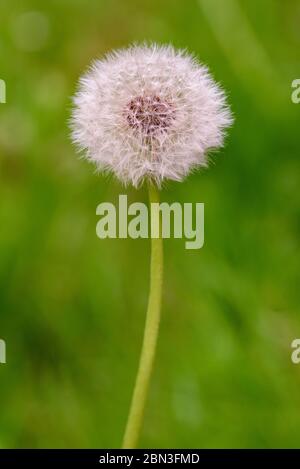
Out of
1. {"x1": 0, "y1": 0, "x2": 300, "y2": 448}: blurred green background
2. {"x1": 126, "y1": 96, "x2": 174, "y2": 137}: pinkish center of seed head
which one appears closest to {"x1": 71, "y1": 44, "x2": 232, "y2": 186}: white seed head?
{"x1": 126, "y1": 96, "x2": 174, "y2": 137}: pinkish center of seed head

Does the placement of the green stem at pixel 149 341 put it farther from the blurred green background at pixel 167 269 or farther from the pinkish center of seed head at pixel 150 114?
the blurred green background at pixel 167 269

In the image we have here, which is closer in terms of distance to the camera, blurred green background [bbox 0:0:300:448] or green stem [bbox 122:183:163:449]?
green stem [bbox 122:183:163:449]

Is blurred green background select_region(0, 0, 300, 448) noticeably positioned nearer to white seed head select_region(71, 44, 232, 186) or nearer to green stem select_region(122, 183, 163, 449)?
white seed head select_region(71, 44, 232, 186)

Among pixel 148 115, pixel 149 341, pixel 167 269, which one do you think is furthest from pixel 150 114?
pixel 167 269

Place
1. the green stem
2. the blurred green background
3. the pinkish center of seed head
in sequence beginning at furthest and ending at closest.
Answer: the blurred green background, the pinkish center of seed head, the green stem

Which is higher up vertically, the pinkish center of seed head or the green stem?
the pinkish center of seed head

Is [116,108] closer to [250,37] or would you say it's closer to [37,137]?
[37,137]

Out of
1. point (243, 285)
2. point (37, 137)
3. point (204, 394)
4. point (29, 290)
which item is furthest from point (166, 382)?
point (37, 137)

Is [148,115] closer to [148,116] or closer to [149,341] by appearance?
[148,116]
